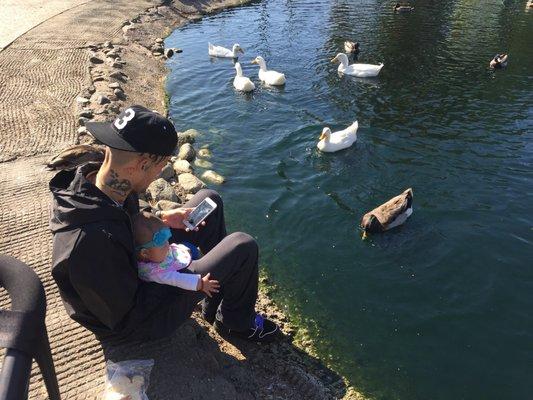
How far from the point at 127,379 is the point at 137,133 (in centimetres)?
221

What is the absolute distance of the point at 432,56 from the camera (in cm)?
1584

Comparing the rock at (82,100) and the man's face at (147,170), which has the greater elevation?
the man's face at (147,170)

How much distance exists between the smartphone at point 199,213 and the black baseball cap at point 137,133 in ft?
4.29

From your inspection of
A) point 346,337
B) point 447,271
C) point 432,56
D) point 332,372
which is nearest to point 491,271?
point 447,271

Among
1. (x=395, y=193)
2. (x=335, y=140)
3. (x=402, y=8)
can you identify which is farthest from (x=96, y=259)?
(x=402, y=8)

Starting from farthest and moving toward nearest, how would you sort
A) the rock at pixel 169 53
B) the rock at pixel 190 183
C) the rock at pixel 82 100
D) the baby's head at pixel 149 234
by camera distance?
1. the rock at pixel 169 53
2. the rock at pixel 82 100
3. the rock at pixel 190 183
4. the baby's head at pixel 149 234

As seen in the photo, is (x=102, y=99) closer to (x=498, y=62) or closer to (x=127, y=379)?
(x=127, y=379)

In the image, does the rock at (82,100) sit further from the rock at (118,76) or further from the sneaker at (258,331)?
the sneaker at (258,331)

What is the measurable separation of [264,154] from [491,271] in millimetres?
5377

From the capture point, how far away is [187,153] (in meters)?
10.1

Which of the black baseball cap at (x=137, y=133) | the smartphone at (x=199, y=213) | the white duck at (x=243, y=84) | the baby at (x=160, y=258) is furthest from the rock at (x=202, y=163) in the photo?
the black baseball cap at (x=137, y=133)

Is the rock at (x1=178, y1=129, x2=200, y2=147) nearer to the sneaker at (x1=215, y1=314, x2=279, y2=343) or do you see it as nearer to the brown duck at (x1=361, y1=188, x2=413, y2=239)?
the brown duck at (x1=361, y1=188, x2=413, y2=239)

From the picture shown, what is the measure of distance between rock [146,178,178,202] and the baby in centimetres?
420

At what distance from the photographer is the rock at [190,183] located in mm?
8805
